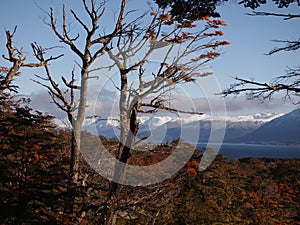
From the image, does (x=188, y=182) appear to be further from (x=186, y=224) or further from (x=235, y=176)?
(x=235, y=176)

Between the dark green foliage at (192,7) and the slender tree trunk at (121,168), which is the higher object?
the dark green foliage at (192,7)

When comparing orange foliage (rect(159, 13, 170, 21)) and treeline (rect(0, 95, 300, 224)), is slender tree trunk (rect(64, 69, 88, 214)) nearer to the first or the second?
treeline (rect(0, 95, 300, 224))

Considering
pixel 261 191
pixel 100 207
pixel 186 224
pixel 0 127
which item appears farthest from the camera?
pixel 261 191

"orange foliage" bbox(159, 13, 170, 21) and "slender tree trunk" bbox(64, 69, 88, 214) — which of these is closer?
"orange foliage" bbox(159, 13, 170, 21)

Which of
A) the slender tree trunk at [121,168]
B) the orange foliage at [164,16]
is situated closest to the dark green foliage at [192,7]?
the orange foliage at [164,16]

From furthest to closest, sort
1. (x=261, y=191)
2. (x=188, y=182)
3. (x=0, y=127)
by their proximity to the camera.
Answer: (x=261, y=191)
(x=188, y=182)
(x=0, y=127)

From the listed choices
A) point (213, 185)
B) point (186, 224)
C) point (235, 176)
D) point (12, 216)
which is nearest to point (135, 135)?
point (12, 216)

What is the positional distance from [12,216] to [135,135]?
370 centimetres

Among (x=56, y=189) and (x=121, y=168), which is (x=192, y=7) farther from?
(x=56, y=189)

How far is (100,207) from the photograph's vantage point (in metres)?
6.28

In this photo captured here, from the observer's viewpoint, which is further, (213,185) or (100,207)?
(213,185)

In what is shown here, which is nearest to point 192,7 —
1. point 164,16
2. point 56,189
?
point 164,16

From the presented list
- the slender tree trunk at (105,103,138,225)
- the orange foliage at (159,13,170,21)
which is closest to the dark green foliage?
the orange foliage at (159,13,170,21)

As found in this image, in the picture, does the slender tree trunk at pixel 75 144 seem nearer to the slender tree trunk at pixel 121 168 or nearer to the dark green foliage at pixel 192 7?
the slender tree trunk at pixel 121 168
